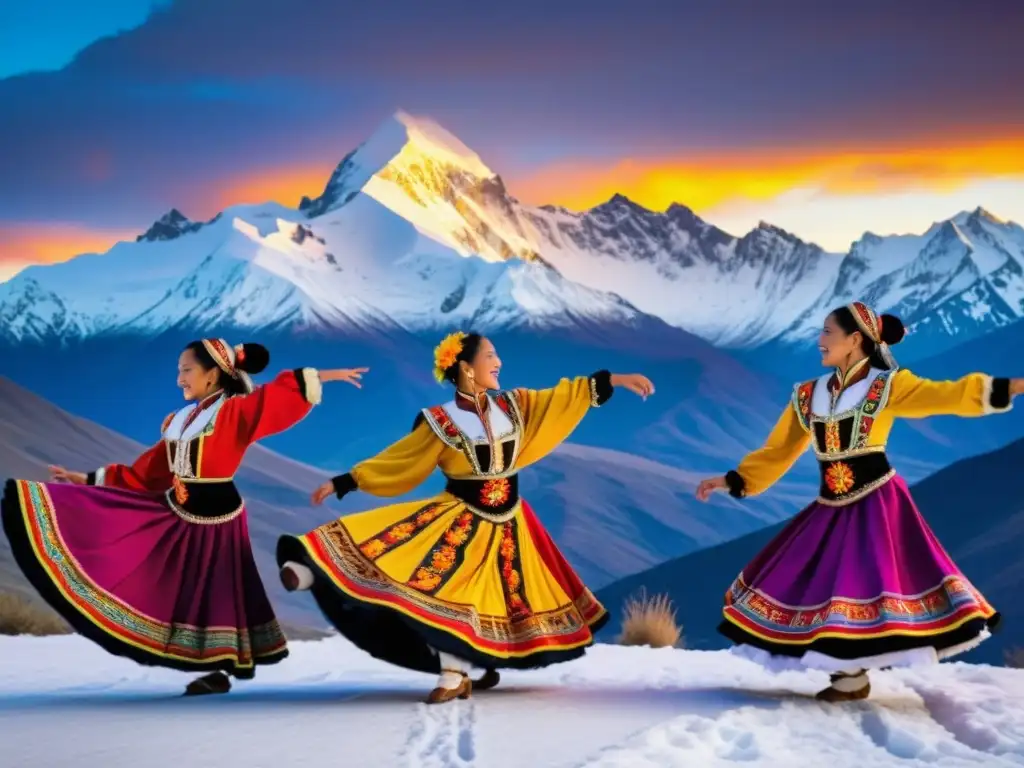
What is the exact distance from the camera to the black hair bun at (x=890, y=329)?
5.09 metres

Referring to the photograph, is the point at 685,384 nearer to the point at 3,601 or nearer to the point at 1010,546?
the point at 1010,546

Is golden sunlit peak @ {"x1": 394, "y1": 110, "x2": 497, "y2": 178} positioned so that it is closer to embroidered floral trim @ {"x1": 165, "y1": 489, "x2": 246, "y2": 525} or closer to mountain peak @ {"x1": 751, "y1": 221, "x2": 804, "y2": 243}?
mountain peak @ {"x1": 751, "y1": 221, "x2": 804, "y2": 243}

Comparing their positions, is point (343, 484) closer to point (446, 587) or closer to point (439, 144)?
point (446, 587)

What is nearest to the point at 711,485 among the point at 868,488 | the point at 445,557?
the point at 868,488

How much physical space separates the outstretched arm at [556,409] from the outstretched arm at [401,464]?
0.34m

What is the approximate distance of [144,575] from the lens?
511cm

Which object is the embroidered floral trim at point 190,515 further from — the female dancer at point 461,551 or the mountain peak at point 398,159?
the mountain peak at point 398,159

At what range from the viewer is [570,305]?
48.8 ft

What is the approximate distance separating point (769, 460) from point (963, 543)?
9.75 m

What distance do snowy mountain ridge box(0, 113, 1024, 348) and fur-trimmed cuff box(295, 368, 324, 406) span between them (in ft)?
29.2

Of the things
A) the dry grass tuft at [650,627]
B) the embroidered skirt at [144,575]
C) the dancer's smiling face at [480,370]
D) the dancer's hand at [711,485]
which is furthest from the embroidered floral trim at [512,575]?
the dry grass tuft at [650,627]

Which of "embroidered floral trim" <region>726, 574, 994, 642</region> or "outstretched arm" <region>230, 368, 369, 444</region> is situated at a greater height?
"outstretched arm" <region>230, 368, 369, 444</region>

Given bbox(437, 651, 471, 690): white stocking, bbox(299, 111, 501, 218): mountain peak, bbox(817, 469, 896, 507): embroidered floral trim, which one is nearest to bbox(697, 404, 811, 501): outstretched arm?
bbox(817, 469, 896, 507): embroidered floral trim

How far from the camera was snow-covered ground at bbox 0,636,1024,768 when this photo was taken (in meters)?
3.96
